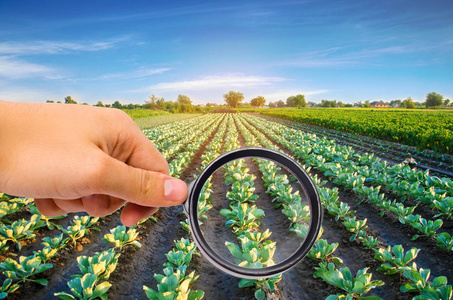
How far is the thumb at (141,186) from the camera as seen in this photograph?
1.33m

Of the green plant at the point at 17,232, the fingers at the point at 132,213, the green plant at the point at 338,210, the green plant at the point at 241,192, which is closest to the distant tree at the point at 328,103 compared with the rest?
the green plant at the point at 338,210

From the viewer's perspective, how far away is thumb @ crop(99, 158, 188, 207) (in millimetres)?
1327

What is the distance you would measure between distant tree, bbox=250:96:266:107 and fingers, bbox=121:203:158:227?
344ft

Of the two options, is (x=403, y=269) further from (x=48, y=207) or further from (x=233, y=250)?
(x=48, y=207)

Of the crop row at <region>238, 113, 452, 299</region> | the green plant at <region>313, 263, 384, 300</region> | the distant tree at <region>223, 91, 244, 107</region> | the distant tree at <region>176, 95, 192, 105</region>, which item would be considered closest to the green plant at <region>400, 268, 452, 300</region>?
the crop row at <region>238, 113, 452, 299</region>

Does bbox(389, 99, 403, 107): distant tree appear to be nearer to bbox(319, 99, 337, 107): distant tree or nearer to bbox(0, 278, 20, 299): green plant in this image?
bbox(319, 99, 337, 107): distant tree

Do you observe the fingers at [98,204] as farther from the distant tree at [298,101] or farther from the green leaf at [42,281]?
the distant tree at [298,101]

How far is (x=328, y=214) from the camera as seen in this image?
4711mm

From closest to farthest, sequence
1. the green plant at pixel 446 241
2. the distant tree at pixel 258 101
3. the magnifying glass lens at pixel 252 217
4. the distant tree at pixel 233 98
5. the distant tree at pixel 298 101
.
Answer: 1. the magnifying glass lens at pixel 252 217
2. the green plant at pixel 446 241
3. the distant tree at pixel 233 98
4. the distant tree at pixel 258 101
5. the distant tree at pixel 298 101

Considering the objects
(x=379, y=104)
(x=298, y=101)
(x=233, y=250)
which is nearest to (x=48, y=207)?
(x=233, y=250)

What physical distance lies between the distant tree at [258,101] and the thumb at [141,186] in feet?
345

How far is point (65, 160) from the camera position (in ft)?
4.16

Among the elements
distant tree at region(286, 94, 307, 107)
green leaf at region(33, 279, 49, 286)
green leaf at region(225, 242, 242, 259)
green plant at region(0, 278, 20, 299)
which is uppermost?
distant tree at region(286, 94, 307, 107)

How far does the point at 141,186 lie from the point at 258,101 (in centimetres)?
10527
